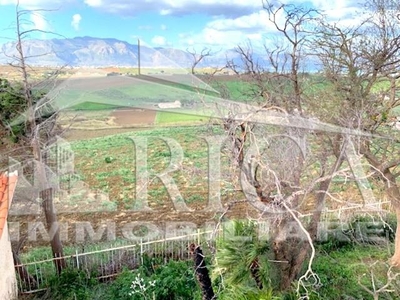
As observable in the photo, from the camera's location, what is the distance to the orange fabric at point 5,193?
604 cm

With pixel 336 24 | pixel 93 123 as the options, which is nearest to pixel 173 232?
pixel 336 24

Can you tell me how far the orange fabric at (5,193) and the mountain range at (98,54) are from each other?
1.98 metres

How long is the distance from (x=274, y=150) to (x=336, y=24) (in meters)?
3.49

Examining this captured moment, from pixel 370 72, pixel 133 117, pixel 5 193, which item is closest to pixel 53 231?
pixel 5 193

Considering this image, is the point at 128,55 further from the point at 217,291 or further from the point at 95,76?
the point at 217,291

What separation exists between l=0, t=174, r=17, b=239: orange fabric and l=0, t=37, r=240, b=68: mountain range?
6.51 feet

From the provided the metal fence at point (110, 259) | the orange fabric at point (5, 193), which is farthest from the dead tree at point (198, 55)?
the orange fabric at point (5, 193)

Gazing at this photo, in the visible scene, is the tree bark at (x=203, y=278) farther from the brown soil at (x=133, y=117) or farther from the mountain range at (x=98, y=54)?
the brown soil at (x=133, y=117)

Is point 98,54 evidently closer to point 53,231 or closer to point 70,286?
point 53,231

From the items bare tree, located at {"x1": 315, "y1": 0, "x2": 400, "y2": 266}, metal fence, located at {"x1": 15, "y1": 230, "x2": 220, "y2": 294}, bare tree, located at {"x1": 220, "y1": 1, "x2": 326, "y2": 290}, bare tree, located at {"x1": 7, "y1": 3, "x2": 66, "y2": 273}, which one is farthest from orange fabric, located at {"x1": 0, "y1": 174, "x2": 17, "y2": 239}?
bare tree, located at {"x1": 315, "y1": 0, "x2": 400, "y2": 266}

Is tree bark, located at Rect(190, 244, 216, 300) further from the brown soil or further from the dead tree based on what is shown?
the brown soil

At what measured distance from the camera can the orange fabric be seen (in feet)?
19.8

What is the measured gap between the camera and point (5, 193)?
21.2ft

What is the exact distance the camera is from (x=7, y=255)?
6898mm
